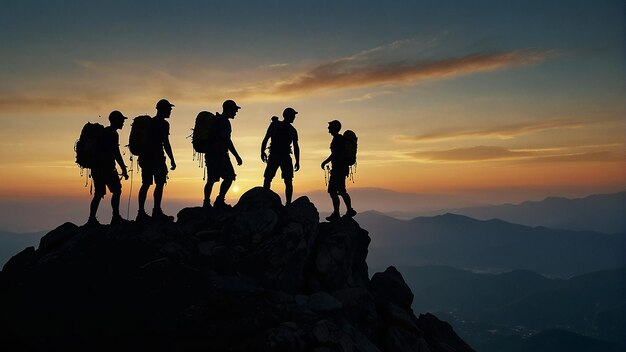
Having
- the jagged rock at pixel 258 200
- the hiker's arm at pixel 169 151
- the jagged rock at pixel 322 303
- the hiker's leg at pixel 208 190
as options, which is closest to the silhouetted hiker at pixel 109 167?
the hiker's arm at pixel 169 151

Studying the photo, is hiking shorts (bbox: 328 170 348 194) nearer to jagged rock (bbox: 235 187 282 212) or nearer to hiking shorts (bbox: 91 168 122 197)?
jagged rock (bbox: 235 187 282 212)

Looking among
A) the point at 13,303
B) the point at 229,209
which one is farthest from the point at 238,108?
the point at 13,303

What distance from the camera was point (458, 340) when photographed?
22141 mm

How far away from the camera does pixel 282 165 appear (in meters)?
18.5

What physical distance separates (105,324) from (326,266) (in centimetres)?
899

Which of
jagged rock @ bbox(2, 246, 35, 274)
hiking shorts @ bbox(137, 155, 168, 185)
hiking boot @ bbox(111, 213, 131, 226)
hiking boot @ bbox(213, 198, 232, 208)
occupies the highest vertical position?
→ hiking shorts @ bbox(137, 155, 168, 185)

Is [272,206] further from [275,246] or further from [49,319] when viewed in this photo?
[49,319]

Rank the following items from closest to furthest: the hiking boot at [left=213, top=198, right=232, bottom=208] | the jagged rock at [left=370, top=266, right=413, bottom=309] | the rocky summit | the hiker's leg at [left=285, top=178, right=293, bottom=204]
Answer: the rocky summit < the hiking boot at [left=213, top=198, right=232, bottom=208] < the hiker's leg at [left=285, top=178, right=293, bottom=204] < the jagged rock at [left=370, top=266, right=413, bottom=309]

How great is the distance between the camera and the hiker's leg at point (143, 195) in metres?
15.7

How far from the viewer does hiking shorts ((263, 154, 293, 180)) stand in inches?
724

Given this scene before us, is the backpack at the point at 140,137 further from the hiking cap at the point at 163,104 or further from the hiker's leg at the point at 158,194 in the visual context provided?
the hiker's leg at the point at 158,194

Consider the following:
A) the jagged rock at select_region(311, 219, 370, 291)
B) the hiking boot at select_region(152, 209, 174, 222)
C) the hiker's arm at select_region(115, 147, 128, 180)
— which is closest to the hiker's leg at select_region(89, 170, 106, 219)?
the hiker's arm at select_region(115, 147, 128, 180)

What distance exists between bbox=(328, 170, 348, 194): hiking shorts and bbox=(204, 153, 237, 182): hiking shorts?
5.39 meters

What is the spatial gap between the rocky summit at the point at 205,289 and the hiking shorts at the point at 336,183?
5.75 feet
